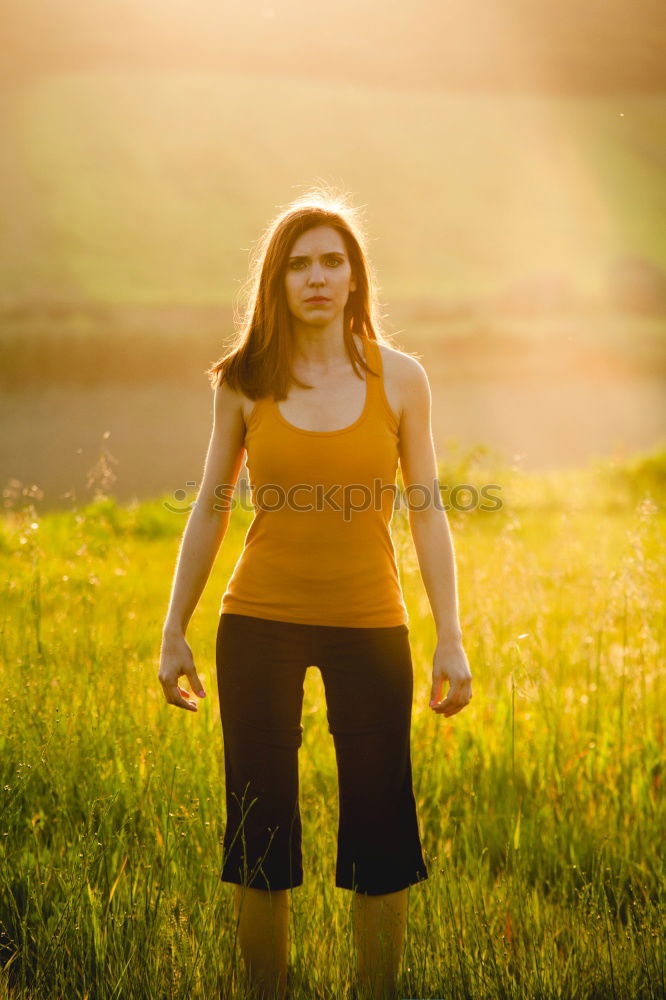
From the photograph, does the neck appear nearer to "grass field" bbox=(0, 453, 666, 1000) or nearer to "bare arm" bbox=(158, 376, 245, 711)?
"bare arm" bbox=(158, 376, 245, 711)

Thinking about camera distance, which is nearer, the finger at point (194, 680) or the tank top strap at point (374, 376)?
the tank top strap at point (374, 376)

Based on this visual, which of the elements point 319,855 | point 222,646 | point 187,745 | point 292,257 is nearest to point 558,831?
point 319,855

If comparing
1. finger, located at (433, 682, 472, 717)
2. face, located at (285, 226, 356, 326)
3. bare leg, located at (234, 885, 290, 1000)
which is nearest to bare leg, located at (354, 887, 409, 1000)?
bare leg, located at (234, 885, 290, 1000)

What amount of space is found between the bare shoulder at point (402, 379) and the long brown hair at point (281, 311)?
7 centimetres

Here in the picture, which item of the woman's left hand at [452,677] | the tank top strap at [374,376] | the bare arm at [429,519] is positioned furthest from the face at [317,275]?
the woman's left hand at [452,677]

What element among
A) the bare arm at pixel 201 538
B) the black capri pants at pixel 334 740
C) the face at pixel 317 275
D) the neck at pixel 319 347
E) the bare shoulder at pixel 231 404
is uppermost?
the face at pixel 317 275

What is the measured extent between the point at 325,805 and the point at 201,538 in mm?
1318

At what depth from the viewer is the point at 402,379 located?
2.38 m

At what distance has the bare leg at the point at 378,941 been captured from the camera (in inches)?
89.6

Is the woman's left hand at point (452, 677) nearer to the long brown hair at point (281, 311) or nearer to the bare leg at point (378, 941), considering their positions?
the bare leg at point (378, 941)

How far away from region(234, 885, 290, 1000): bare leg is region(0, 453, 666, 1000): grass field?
0.05 m

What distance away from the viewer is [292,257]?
239 cm

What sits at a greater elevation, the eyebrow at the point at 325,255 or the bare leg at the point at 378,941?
the eyebrow at the point at 325,255

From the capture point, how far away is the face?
7.72ft
